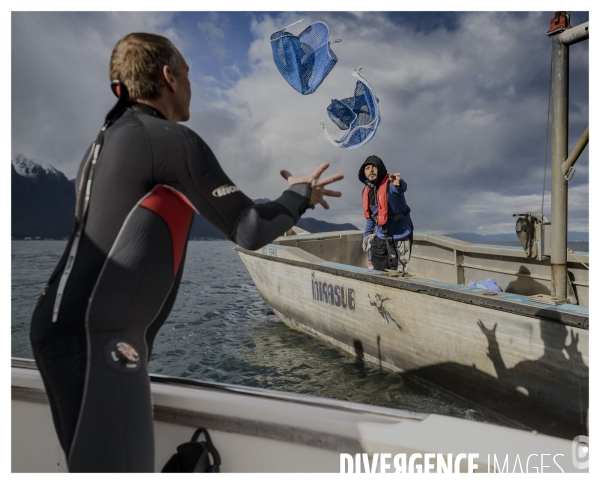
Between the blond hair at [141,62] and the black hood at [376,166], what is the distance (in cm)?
499

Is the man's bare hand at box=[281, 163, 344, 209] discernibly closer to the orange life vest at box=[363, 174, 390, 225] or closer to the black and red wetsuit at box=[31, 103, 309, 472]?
the black and red wetsuit at box=[31, 103, 309, 472]

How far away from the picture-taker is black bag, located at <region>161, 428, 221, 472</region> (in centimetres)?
146

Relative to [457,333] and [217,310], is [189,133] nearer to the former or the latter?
[457,333]

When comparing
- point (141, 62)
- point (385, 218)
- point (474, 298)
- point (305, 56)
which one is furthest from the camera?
point (385, 218)

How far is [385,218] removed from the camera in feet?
19.4

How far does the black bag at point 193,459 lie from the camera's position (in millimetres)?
1458

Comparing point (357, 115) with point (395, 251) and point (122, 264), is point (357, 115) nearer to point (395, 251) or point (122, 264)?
point (395, 251)

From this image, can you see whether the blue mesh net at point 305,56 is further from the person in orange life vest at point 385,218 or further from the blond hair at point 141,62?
the blond hair at point 141,62

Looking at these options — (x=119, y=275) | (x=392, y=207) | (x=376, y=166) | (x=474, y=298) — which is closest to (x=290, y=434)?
(x=119, y=275)

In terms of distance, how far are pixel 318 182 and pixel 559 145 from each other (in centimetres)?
351

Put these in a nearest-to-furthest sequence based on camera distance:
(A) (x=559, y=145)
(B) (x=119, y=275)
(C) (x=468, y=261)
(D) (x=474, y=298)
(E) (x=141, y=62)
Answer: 1. (B) (x=119, y=275)
2. (E) (x=141, y=62)
3. (D) (x=474, y=298)
4. (A) (x=559, y=145)
5. (C) (x=468, y=261)

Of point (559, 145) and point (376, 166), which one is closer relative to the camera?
point (559, 145)

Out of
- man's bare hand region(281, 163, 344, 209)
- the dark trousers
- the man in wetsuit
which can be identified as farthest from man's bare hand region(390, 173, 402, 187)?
the man in wetsuit
